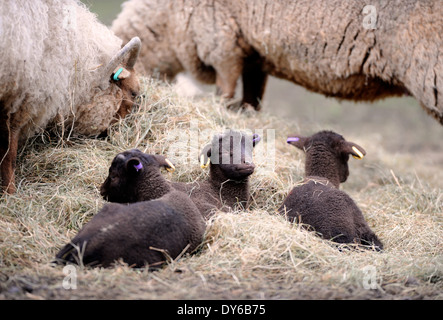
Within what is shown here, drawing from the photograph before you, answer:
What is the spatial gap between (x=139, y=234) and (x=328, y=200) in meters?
1.69

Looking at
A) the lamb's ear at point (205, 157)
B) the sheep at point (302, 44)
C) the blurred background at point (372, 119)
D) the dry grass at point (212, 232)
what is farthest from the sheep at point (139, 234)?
the blurred background at point (372, 119)

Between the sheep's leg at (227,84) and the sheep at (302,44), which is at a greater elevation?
the sheep at (302,44)

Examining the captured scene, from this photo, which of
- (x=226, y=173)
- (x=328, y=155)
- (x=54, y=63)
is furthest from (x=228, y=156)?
(x=54, y=63)

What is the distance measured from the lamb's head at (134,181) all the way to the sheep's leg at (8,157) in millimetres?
900

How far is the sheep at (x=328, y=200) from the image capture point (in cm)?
434

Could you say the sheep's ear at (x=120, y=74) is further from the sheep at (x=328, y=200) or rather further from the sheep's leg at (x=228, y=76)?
the sheep's leg at (x=228, y=76)

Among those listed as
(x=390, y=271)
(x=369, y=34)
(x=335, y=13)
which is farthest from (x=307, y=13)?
(x=390, y=271)

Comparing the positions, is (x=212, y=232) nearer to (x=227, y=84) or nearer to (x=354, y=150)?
(x=354, y=150)

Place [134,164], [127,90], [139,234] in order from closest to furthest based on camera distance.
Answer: [139,234] < [134,164] < [127,90]

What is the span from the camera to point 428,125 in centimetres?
1131

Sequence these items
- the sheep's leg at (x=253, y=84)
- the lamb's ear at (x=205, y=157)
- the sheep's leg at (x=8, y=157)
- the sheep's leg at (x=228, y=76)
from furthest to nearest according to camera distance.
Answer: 1. the sheep's leg at (x=253, y=84)
2. the sheep's leg at (x=228, y=76)
3. the lamb's ear at (x=205, y=157)
4. the sheep's leg at (x=8, y=157)

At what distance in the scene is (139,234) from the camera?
3.54 meters

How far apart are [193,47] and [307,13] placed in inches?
78.4

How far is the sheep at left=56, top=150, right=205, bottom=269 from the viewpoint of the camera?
3.44 meters
